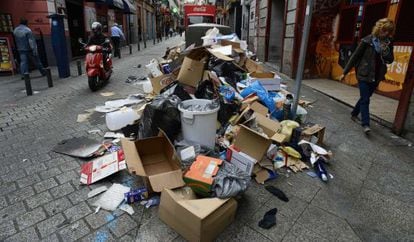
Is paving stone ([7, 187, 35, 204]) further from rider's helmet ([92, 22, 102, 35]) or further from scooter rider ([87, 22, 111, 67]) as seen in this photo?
rider's helmet ([92, 22, 102, 35])

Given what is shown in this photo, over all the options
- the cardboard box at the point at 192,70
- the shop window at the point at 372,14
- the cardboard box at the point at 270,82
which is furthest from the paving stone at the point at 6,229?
the shop window at the point at 372,14

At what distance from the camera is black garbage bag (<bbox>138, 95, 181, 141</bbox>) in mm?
3014

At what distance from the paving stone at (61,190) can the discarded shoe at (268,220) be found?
5.77ft

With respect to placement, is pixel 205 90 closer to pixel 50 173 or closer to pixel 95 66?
pixel 50 173

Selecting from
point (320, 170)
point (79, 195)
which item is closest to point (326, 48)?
point (320, 170)

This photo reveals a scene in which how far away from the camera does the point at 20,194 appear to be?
246cm

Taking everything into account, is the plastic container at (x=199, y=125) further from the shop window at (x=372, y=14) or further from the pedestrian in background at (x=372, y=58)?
the shop window at (x=372, y=14)

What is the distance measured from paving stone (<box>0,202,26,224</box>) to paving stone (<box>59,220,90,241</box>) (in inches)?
19.4

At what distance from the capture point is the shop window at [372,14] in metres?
6.07

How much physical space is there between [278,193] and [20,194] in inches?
93.4

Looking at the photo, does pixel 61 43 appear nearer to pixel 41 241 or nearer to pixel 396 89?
pixel 41 241

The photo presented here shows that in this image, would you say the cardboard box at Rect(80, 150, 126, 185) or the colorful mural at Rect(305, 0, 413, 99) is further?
the colorful mural at Rect(305, 0, 413, 99)

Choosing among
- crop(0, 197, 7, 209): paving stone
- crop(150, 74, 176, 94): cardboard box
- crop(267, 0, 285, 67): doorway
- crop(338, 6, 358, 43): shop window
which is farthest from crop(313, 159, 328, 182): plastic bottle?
crop(267, 0, 285, 67): doorway

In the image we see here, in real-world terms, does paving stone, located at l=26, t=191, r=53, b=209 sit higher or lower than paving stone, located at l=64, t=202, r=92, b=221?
higher
